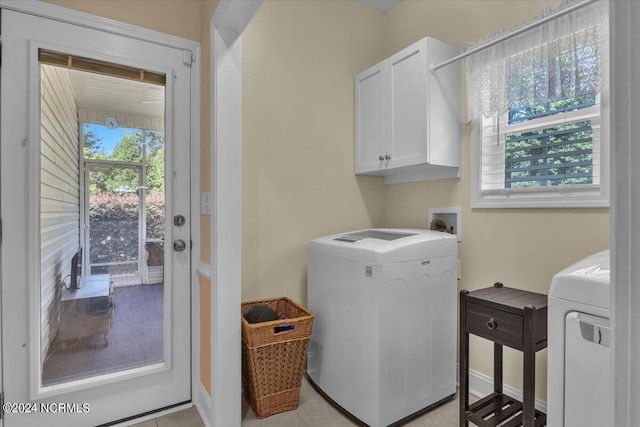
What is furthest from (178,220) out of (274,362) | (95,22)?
(95,22)

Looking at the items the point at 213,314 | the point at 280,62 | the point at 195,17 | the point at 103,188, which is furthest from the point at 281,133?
the point at 213,314

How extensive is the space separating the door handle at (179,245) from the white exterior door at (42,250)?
0.01 meters

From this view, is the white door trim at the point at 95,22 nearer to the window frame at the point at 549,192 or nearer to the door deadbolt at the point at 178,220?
the door deadbolt at the point at 178,220

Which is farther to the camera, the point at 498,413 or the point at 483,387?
the point at 483,387

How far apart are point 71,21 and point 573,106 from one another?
103 inches

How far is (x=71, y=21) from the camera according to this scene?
5.64ft

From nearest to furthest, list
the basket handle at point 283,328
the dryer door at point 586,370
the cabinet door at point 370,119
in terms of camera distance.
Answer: the dryer door at point 586,370
the basket handle at point 283,328
the cabinet door at point 370,119

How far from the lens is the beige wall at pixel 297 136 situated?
2.31 m

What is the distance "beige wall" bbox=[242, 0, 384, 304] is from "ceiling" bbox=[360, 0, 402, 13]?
0.06 metres

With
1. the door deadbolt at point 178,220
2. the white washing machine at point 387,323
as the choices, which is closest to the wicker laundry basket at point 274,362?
the white washing machine at point 387,323

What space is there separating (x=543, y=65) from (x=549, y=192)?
667 millimetres

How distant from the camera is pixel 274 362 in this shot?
6.41 ft

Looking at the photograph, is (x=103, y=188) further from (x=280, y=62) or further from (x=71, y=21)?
(x=280, y=62)

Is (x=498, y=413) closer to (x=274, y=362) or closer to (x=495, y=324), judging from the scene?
(x=495, y=324)
